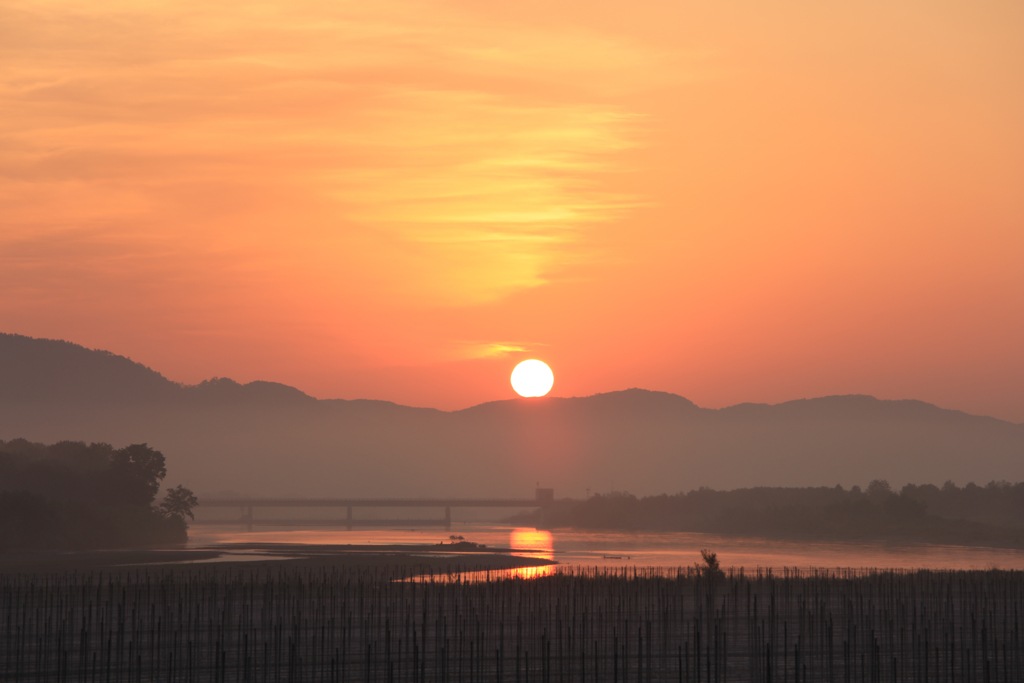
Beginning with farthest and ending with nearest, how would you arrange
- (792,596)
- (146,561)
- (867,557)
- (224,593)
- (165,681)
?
(867,557) → (146,561) → (792,596) → (224,593) → (165,681)

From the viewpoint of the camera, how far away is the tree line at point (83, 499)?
12531cm

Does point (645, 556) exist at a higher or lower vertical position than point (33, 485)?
lower

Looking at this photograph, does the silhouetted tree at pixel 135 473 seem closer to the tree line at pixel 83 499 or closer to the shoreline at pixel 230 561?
the tree line at pixel 83 499

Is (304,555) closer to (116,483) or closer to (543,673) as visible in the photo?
(116,483)

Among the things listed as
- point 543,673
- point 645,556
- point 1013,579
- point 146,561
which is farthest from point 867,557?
point 543,673

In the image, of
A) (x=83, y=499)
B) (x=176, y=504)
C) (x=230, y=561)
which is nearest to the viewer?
(x=230, y=561)

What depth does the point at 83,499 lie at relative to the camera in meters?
152

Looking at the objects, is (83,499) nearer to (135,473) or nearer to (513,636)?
(135,473)

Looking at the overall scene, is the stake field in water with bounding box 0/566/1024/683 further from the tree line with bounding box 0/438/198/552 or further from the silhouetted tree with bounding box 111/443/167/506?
the silhouetted tree with bounding box 111/443/167/506

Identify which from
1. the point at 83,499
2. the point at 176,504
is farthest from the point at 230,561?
the point at 176,504

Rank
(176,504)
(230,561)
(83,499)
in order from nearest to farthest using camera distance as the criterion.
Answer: (230,561) → (83,499) → (176,504)

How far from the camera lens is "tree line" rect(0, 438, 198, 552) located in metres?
125

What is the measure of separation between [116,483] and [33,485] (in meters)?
11.7

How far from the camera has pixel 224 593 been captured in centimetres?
7138
